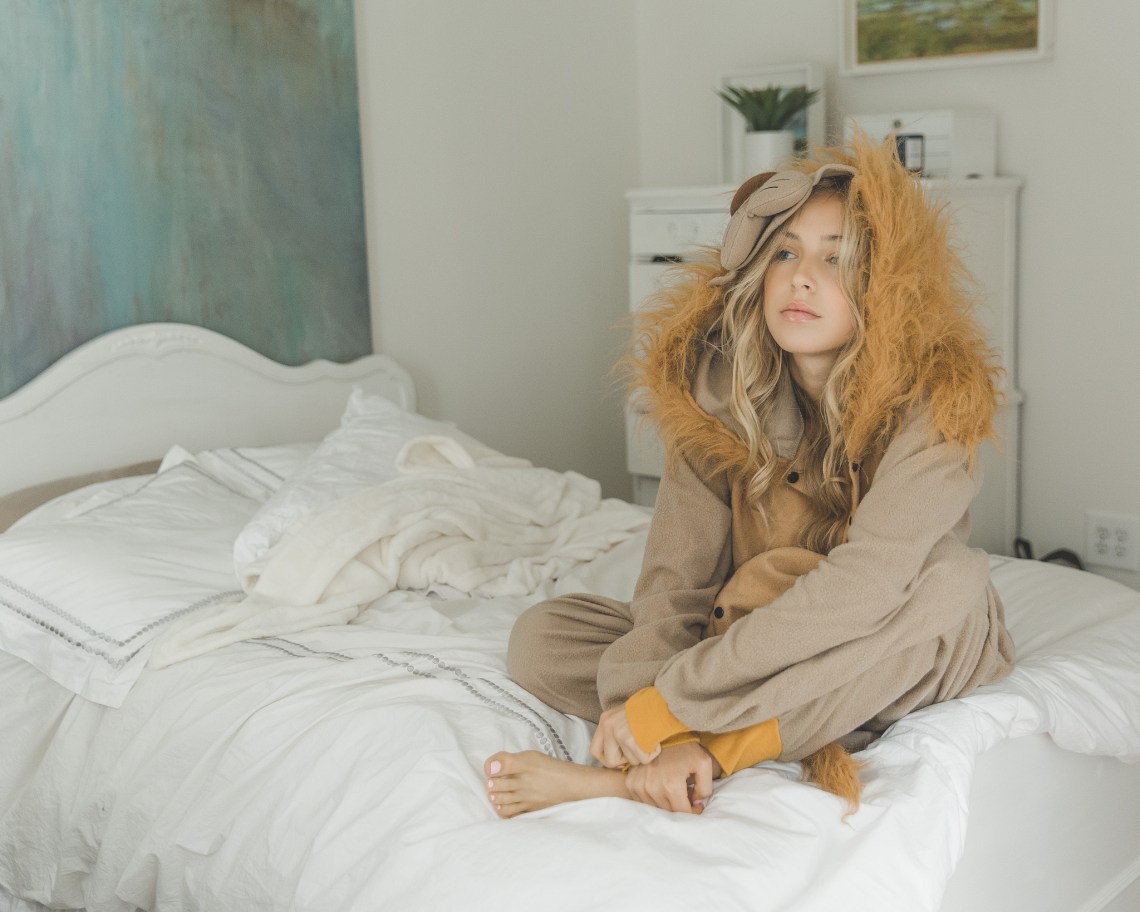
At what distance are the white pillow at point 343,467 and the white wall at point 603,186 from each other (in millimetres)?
607

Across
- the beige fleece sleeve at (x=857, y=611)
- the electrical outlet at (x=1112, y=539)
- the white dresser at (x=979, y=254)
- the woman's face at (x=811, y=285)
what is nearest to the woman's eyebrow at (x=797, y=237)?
the woman's face at (x=811, y=285)

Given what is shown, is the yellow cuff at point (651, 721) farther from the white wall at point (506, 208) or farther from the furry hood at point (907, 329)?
the white wall at point (506, 208)

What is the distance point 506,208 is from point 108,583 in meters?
A: 1.60

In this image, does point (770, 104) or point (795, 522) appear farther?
point (770, 104)

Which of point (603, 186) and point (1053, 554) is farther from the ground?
point (603, 186)

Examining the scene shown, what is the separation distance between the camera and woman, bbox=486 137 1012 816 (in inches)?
52.2

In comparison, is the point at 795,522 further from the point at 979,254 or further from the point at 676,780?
the point at 979,254

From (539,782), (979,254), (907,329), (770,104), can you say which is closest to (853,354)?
(907,329)

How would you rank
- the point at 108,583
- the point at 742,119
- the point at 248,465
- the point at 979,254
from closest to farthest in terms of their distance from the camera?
the point at 108,583, the point at 248,465, the point at 979,254, the point at 742,119

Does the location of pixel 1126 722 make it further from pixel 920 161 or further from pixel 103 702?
pixel 920 161

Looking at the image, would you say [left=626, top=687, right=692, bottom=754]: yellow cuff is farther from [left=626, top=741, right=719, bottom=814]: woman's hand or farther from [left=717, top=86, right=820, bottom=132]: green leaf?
[left=717, top=86, right=820, bottom=132]: green leaf

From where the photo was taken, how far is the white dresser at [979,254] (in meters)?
2.68

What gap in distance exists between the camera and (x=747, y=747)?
134 centimetres

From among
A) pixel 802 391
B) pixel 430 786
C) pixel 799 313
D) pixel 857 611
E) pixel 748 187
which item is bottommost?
pixel 430 786
